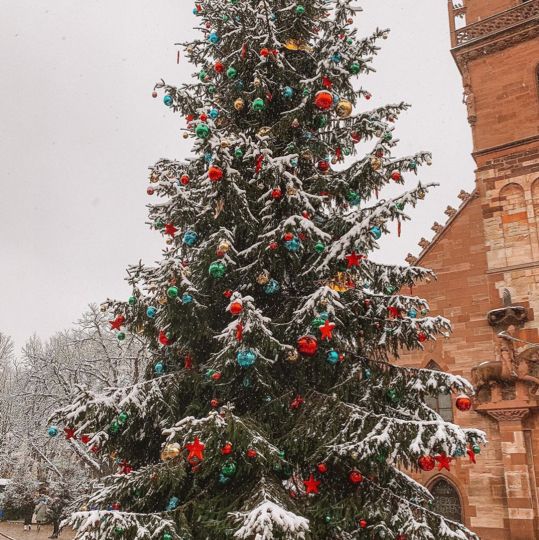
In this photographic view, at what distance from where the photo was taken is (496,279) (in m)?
12.7

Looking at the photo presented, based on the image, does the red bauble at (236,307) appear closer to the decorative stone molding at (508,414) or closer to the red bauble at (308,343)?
the red bauble at (308,343)

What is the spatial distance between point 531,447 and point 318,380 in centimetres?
708

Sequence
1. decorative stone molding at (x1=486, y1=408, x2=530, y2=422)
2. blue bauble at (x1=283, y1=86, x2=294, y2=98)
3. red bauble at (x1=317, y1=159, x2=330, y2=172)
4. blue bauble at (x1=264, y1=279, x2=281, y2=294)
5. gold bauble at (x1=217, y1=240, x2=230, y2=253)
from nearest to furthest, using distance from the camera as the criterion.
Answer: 1. gold bauble at (x1=217, y1=240, x2=230, y2=253)
2. blue bauble at (x1=264, y1=279, x2=281, y2=294)
3. blue bauble at (x1=283, y1=86, x2=294, y2=98)
4. red bauble at (x1=317, y1=159, x2=330, y2=172)
5. decorative stone molding at (x1=486, y1=408, x2=530, y2=422)

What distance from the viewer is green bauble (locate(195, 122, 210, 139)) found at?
5.65 meters

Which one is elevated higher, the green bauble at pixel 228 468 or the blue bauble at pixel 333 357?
the blue bauble at pixel 333 357

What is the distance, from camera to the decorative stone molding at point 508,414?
11289mm

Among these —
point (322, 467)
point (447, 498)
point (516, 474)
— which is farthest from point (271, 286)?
point (447, 498)

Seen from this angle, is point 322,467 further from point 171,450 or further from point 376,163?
point 376,163

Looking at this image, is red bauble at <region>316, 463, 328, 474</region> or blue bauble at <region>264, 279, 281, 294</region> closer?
red bauble at <region>316, 463, 328, 474</region>

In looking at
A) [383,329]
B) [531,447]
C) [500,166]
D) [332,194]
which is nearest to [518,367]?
[531,447]

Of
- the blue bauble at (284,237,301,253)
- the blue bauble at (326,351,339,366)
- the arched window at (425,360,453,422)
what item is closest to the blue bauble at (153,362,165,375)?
the blue bauble at (326,351,339,366)

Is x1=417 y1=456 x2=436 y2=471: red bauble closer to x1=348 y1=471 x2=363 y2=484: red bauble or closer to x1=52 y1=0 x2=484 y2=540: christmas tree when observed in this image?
x1=52 y1=0 x2=484 y2=540: christmas tree

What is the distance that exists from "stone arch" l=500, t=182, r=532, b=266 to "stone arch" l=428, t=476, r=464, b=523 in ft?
17.1

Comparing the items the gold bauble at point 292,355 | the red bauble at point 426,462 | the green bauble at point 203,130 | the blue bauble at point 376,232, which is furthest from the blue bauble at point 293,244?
the red bauble at point 426,462
